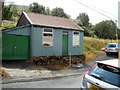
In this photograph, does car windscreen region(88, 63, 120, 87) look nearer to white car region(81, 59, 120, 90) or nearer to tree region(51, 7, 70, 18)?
white car region(81, 59, 120, 90)

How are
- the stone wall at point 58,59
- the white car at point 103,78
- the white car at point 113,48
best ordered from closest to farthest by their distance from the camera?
the white car at point 103,78, the stone wall at point 58,59, the white car at point 113,48

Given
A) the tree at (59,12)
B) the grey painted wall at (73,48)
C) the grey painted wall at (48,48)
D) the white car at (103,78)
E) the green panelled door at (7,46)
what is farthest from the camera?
the tree at (59,12)

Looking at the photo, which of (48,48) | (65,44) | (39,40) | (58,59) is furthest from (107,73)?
(65,44)

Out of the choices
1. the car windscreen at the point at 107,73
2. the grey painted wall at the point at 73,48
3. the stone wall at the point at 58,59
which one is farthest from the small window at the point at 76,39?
the car windscreen at the point at 107,73

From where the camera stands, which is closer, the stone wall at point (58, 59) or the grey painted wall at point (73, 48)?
the stone wall at point (58, 59)

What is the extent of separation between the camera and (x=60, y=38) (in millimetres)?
13391

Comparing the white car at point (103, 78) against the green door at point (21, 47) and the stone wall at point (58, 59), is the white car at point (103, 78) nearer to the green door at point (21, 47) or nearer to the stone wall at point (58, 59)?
the green door at point (21, 47)

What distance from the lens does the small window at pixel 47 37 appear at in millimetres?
12330

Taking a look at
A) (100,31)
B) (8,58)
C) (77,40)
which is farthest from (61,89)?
(100,31)

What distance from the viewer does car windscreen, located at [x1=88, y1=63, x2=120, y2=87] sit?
346 centimetres

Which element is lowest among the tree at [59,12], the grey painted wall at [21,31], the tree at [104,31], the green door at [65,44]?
the green door at [65,44]

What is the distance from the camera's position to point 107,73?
12.2ft

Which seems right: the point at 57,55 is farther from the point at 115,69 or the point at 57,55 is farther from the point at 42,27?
the point at 115,69

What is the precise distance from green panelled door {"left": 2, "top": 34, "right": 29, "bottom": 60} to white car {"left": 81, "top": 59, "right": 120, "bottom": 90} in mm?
7802
